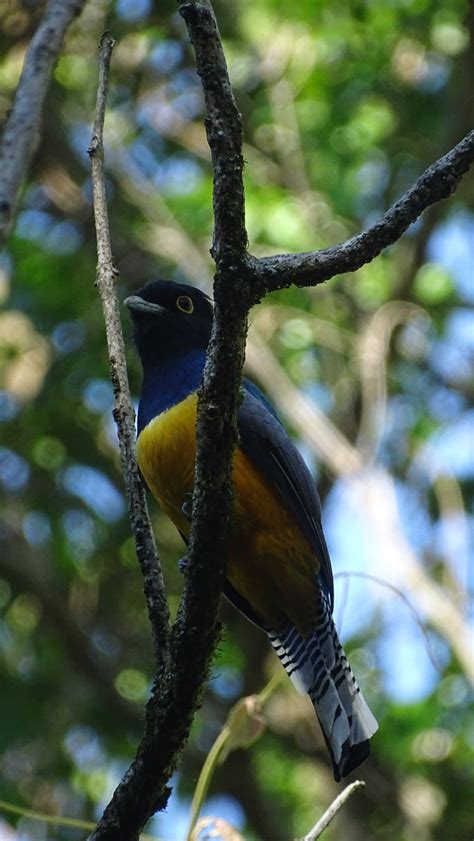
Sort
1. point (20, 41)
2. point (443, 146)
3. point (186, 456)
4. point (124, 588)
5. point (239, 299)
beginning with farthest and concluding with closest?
point (124, 588), point (443, 146), point (20, 41), point (186, 456), point (239, 299)

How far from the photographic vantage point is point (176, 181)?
38.2 ft

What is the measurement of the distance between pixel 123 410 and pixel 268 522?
1.20 meters

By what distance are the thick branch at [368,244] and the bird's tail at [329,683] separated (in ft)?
6.67

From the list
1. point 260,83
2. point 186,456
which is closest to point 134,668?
point 260,83

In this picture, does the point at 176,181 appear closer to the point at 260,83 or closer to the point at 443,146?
the point at 260,83

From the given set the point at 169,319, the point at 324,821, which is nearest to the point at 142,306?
the point at 169,319

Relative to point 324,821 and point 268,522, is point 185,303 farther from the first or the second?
point 324,821

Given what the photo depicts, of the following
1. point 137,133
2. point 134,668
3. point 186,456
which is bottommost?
point 186,456

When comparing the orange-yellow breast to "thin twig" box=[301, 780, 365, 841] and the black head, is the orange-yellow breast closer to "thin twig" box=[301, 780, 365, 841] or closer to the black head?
the black head

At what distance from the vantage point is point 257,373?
1038cm

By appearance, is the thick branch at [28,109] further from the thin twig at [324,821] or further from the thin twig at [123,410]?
the thin twig at [324,821]

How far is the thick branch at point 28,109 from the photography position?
444cm

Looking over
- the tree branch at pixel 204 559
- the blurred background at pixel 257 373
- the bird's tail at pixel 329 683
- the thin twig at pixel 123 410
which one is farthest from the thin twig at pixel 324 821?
the blurred background at pixel 257 373

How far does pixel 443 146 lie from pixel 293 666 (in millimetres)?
6002
